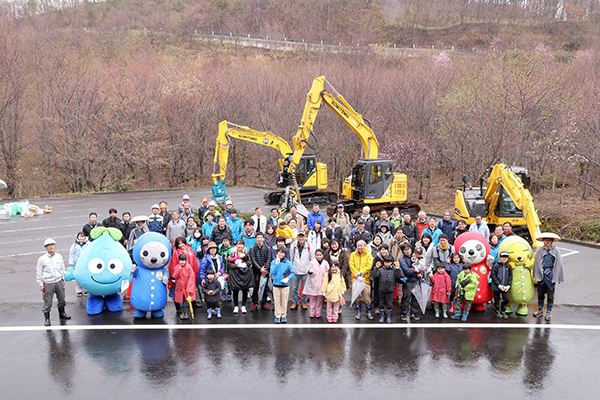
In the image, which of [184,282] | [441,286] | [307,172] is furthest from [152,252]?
[307,172]

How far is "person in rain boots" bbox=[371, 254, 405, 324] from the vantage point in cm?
920

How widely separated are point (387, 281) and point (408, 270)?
1.68 feet

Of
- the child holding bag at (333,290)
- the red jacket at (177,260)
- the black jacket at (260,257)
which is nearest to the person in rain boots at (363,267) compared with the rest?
the child holding bag at (333,290)

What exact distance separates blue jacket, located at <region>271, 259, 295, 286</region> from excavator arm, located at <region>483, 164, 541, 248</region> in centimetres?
610

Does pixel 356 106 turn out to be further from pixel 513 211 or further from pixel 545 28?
pixel 545 28

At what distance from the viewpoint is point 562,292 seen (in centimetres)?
1130

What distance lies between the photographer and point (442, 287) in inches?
371

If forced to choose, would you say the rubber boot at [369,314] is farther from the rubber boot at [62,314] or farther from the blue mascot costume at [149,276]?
the rubber boot at [62,314]

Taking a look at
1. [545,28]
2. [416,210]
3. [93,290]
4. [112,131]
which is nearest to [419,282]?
[93,290]

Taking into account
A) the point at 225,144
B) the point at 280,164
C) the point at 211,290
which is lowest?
the point at 211,290

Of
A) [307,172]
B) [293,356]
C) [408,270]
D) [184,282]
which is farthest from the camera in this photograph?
[307,172]

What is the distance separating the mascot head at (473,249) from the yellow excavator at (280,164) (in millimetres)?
11155

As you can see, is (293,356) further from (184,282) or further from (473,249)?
(473,249)

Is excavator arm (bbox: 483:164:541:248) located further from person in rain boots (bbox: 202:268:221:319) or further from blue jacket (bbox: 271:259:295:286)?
person in rain boots (bbox: 202:268:221:319)
